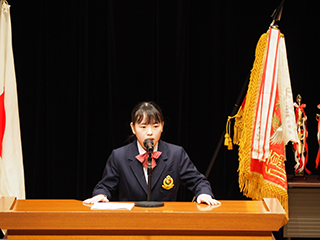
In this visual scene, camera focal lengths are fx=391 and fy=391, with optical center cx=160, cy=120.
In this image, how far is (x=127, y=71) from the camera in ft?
12.5

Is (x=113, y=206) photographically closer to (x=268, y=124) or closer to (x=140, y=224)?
(x=140, y=224)

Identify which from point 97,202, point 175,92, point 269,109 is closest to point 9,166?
point 97,202

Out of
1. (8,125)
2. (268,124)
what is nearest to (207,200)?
(268,124)

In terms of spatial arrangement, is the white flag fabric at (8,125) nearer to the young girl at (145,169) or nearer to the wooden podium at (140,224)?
the young girl at (145,169)

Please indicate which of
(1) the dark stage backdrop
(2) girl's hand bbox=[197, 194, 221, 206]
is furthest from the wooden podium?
(1) the dark stage backdrop

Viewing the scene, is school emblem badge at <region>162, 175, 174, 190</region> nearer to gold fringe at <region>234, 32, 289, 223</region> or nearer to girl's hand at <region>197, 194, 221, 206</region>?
girl's hand at <region>197, 194, 221, 206</region>

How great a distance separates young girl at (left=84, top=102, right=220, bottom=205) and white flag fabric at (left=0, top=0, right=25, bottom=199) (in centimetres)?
83

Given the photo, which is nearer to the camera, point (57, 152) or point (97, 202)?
point (97, 202)

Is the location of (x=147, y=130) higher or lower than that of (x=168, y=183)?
higher

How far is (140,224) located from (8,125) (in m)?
1.67

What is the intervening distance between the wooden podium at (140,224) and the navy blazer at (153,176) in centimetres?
64

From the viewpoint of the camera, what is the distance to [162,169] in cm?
243

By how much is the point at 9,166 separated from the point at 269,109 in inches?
76.9

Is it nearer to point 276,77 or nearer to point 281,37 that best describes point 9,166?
point 276,77
